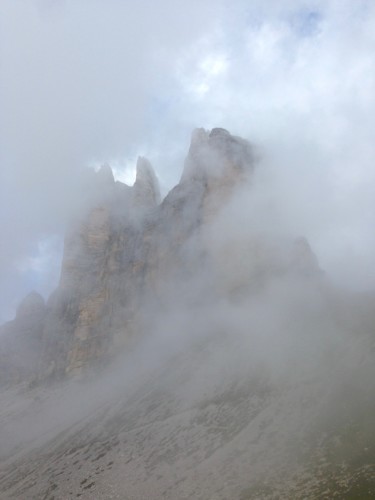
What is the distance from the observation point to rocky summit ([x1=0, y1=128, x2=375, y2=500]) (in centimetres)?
4006

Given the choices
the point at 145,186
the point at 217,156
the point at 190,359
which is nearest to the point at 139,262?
the point at 145,186

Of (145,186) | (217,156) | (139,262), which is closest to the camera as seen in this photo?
(217,156)

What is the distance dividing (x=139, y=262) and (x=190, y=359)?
44.2 m

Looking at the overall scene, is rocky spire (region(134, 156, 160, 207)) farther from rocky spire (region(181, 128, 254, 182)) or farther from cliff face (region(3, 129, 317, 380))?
rocky spire (region(181, 128, 254, 182))

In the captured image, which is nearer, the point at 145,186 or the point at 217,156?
the point at 217,156

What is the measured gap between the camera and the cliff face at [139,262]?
364ft

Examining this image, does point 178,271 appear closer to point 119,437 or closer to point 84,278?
point 84,278

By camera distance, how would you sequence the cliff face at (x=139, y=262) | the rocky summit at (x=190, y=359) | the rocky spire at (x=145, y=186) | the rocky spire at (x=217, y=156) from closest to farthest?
the rocky summit at (x=190, y=359)
the cliff face at (x=139, y=262)
the rocky spire at (x=217, y=156)
the rocky spire at (x=145, y=186)

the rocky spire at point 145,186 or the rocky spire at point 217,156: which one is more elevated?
the rocky spire at point 145,186

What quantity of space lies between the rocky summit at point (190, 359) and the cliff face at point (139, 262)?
43cm

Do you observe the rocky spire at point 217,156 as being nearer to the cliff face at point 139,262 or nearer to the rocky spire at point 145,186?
the cliff face at point 139,262

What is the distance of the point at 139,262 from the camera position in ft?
405

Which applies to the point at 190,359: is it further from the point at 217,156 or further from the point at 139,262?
the point at 217,156

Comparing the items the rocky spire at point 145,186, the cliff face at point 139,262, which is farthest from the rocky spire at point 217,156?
the rocky spire at point 145,186
